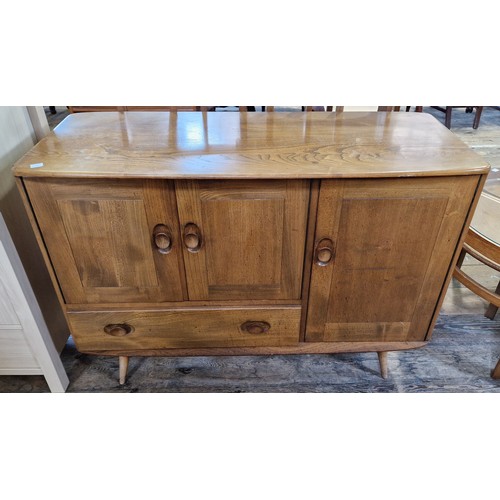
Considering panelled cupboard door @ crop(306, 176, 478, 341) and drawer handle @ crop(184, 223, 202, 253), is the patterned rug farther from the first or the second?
drawer handle @ crop(184, 223, 202, 253)

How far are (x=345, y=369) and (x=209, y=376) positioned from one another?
1.38 ft

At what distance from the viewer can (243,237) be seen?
2.73ft

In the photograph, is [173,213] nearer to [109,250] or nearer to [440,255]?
[109,250]

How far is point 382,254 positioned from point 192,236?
0.41 metres

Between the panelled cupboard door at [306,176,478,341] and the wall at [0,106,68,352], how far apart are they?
29.0 inches

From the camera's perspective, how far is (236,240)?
2.74 ft

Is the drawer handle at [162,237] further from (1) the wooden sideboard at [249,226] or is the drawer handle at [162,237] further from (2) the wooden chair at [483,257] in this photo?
(2) the wooden chair at [483,257]

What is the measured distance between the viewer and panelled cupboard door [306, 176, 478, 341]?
30.8 inches

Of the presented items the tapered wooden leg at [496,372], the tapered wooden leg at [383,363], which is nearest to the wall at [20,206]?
the tapered wooden leg at [383,363]

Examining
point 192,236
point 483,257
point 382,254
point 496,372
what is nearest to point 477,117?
point 483,257

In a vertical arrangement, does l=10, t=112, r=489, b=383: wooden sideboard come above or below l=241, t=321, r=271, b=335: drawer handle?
above

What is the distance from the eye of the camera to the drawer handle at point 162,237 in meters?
0.82

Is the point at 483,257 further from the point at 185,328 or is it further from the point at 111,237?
the point at 111,237

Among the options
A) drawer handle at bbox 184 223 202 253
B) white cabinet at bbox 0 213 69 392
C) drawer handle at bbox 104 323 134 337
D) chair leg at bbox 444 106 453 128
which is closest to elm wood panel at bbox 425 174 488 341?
drawer handle at bbox 184 223 202 253
